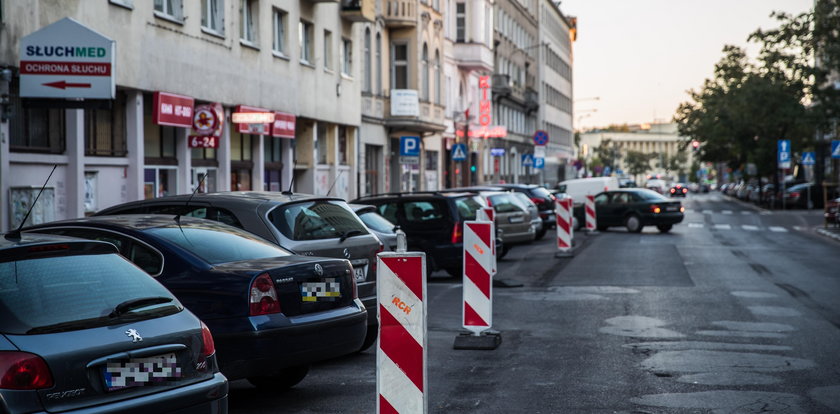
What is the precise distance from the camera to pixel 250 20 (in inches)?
1154

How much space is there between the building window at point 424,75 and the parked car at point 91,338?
40088mm

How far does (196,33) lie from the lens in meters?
25.3

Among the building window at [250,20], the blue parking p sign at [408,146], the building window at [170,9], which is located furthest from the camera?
the blue parking p sign at [408,146]

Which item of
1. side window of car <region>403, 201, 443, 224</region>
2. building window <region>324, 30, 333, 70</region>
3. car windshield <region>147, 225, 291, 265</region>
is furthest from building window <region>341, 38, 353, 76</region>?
car windshield <region>147, 225, 291, 265</region>

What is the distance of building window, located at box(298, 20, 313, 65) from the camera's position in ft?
110

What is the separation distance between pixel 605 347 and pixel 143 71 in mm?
13824

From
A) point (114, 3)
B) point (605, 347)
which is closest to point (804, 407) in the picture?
point (605, 347)

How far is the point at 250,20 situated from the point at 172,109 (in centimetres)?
635

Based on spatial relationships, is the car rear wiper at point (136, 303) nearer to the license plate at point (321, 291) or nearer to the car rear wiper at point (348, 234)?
the license plate at point (321, 291)

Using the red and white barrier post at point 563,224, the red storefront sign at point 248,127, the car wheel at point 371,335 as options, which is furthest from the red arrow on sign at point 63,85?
the red and white barrier post at point 563,224

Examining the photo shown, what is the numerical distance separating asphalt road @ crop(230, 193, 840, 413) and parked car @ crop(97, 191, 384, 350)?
877mm

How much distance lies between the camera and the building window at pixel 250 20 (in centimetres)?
2891

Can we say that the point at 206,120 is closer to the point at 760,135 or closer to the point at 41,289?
the point at 41,289

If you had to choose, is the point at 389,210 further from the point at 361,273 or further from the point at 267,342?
the point at 267,342
